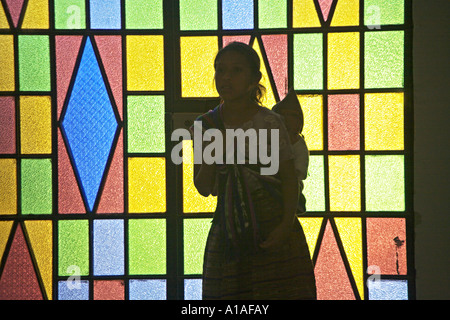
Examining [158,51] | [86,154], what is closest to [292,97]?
[158,51]

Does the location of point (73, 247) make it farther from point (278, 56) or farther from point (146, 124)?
point (278, 56)

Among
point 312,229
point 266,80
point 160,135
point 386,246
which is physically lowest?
point 386,246

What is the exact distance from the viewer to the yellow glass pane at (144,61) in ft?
9.47

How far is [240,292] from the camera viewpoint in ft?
6.75

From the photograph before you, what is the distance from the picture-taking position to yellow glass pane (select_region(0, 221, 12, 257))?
9.48 feet

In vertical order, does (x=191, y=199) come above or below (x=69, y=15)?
below

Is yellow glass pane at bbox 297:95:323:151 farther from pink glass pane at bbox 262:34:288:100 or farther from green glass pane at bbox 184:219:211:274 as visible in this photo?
green glass pane at bbox 184:219:211:274

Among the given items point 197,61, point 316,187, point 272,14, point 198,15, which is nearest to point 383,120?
point 316,187

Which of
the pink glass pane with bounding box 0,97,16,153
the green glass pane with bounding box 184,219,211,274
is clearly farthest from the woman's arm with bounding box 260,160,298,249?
the pink glass pane with bounding box 0,97,16,153

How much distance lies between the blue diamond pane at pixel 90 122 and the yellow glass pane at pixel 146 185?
0.19 metres

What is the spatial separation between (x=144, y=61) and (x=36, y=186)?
0.98 m

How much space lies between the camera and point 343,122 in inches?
113

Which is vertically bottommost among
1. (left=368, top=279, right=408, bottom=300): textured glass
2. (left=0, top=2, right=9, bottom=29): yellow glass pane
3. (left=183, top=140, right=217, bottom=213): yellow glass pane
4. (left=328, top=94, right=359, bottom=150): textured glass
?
(left=368, top=279, right=408, bottom=300): textured glass

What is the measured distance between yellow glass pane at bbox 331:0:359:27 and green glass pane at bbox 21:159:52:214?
6.21 ft
